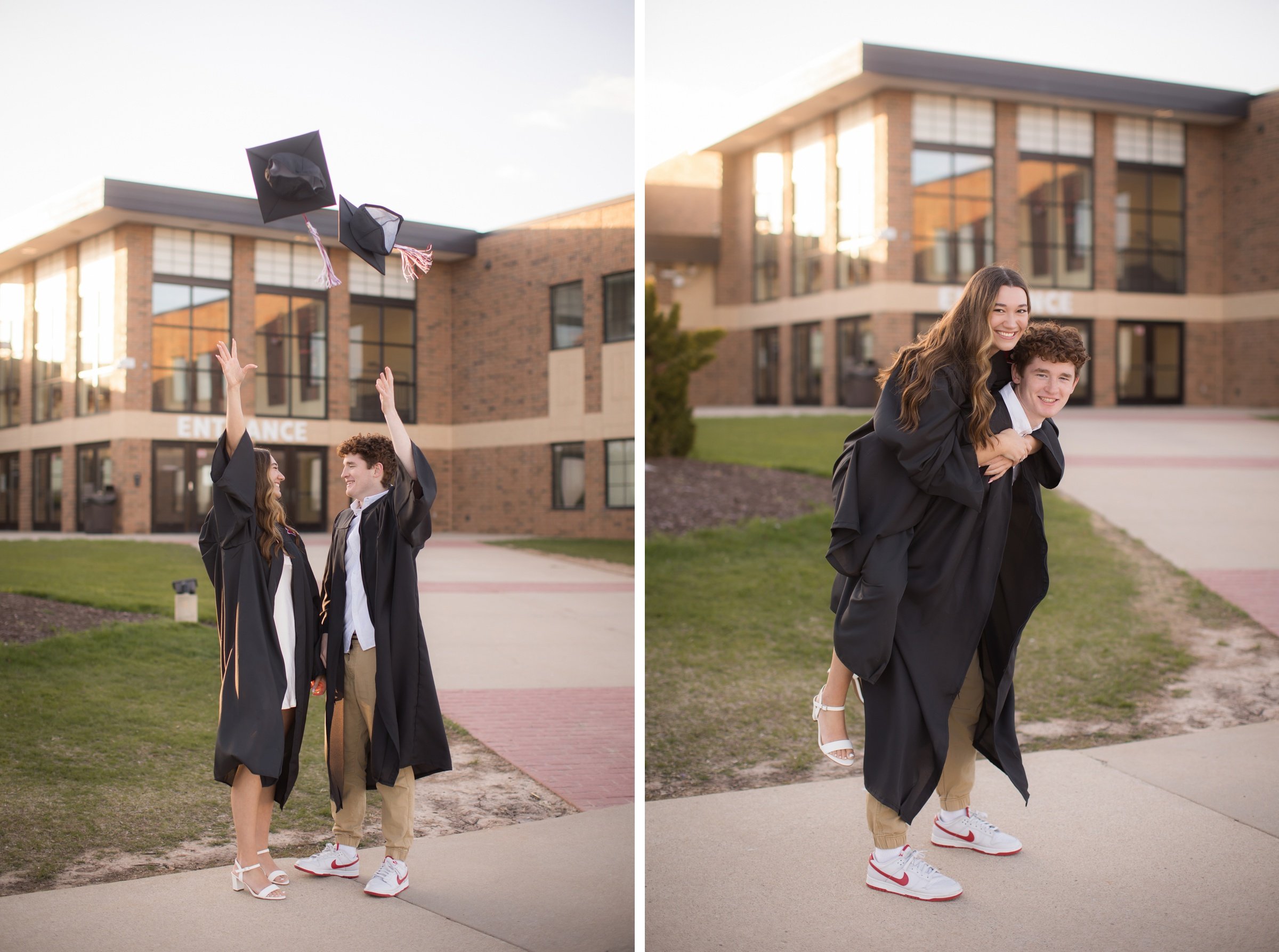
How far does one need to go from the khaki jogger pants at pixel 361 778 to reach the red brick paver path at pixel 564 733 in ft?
4.36

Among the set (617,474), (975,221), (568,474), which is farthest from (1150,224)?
(568,474)

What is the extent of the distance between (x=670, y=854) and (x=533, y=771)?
1.17 metres

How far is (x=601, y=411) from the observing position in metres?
5.38

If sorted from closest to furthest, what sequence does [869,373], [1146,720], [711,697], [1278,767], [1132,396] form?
1. [1278,767]
2. [1146,720]
3. [711,697]
4. [869,373]
5. [1132,396]

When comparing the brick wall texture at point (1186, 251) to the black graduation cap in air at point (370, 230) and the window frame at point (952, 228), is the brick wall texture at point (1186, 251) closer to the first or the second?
the window frame at point (952, 228)

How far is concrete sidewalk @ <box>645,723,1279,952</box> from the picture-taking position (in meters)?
3.56

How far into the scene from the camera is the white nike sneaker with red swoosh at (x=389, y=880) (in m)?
3.66

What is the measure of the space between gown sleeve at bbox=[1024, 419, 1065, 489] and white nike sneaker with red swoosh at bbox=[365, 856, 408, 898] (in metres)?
2.46

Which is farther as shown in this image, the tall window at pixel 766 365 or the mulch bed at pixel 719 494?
the tall window at pixel 766 365

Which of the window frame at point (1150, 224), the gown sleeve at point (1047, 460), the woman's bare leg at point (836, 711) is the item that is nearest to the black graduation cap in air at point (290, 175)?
the woman's bare leg at point (836, 711)

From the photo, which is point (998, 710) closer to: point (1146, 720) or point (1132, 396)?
point (1146, 720)

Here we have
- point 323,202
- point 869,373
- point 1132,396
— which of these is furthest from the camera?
point 1132,396

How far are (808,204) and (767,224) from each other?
1.29 m

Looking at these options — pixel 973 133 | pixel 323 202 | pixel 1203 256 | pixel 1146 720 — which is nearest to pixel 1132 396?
pixel 1203 256
